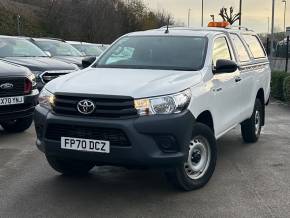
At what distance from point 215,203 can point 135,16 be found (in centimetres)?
5292

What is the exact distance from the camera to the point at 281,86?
14.9 meters

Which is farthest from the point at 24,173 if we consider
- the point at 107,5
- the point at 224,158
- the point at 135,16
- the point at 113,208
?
the point at 135,16

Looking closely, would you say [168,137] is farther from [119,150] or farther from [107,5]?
[107,5]

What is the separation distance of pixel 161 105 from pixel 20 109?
405 cm

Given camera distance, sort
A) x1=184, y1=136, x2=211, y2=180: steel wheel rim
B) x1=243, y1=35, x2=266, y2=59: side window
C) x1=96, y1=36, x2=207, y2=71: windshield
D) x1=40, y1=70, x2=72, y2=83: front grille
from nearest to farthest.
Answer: x1=184, y1=136, x2=211, y2=180: steel wheel rim
x1=96, y1=36, x2=207, y2=71: windshield
x1=243, y1=35, x2=266, y2=59: side window
x1=40, y1=70, x2=72, y2=83: front grille

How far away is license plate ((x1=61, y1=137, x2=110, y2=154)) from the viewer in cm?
503

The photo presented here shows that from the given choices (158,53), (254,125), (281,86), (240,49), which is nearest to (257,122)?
(254,125)

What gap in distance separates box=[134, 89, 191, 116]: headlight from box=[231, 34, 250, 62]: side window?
2556mm

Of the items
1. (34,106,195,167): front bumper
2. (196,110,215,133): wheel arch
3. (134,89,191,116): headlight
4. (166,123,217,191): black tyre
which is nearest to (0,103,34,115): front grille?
(34,106,195,167): front bumper

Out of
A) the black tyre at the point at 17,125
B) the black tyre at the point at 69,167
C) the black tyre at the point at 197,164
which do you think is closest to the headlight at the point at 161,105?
the black tyre at the point at 197,164

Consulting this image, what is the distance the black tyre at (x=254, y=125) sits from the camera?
8125mm

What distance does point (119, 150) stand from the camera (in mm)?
4973

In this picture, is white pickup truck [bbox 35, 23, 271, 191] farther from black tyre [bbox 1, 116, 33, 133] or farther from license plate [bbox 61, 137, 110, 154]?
black tyre [bbox 1, 116, 33, 133]

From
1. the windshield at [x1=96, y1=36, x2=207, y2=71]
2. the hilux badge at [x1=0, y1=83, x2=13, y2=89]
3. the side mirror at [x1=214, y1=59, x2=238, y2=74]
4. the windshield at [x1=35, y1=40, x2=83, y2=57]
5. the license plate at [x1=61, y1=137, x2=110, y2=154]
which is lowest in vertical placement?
the license plate at [x1=61, y1=137, x2=110, y2=154]
